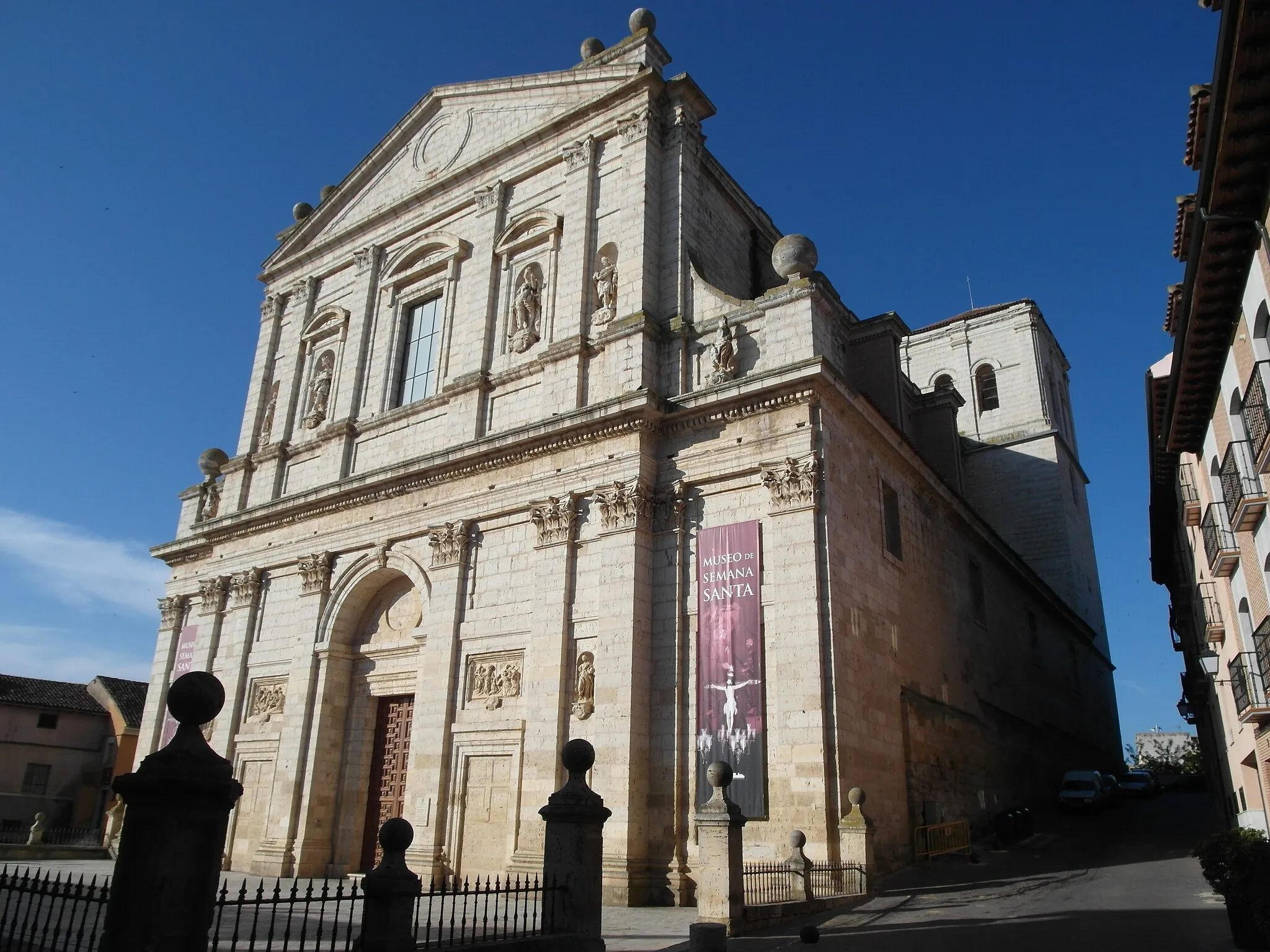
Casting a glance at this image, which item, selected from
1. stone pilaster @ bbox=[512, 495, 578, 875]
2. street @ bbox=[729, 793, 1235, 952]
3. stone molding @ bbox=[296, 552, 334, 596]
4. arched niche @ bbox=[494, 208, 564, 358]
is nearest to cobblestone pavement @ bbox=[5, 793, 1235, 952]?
street @ bbox=[729, 793, 1235, 952]

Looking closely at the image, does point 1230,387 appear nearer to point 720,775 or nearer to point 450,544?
point 720,775

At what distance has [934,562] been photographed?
66.7 ft

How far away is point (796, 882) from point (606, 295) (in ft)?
37.0

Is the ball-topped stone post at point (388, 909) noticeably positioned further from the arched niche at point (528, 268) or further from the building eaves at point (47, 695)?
the building eaves at point (47, 695)

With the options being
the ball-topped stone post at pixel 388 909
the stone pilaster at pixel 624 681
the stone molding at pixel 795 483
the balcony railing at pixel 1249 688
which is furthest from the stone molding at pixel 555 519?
the balcony railing at pixel 1249 688

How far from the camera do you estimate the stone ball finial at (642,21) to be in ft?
64.9

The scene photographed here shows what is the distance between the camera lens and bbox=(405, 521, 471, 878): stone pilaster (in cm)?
1602

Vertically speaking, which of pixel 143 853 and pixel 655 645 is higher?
pixel 655 645

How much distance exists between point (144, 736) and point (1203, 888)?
23282 mm

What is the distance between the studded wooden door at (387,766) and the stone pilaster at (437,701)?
20.4 inches

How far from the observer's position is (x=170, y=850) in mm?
5059

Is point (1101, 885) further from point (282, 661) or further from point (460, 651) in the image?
point (282, 661)

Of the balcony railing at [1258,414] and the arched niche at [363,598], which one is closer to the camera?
the balcony railing at [1258,414]

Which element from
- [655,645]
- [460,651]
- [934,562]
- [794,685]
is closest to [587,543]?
[655,645]
